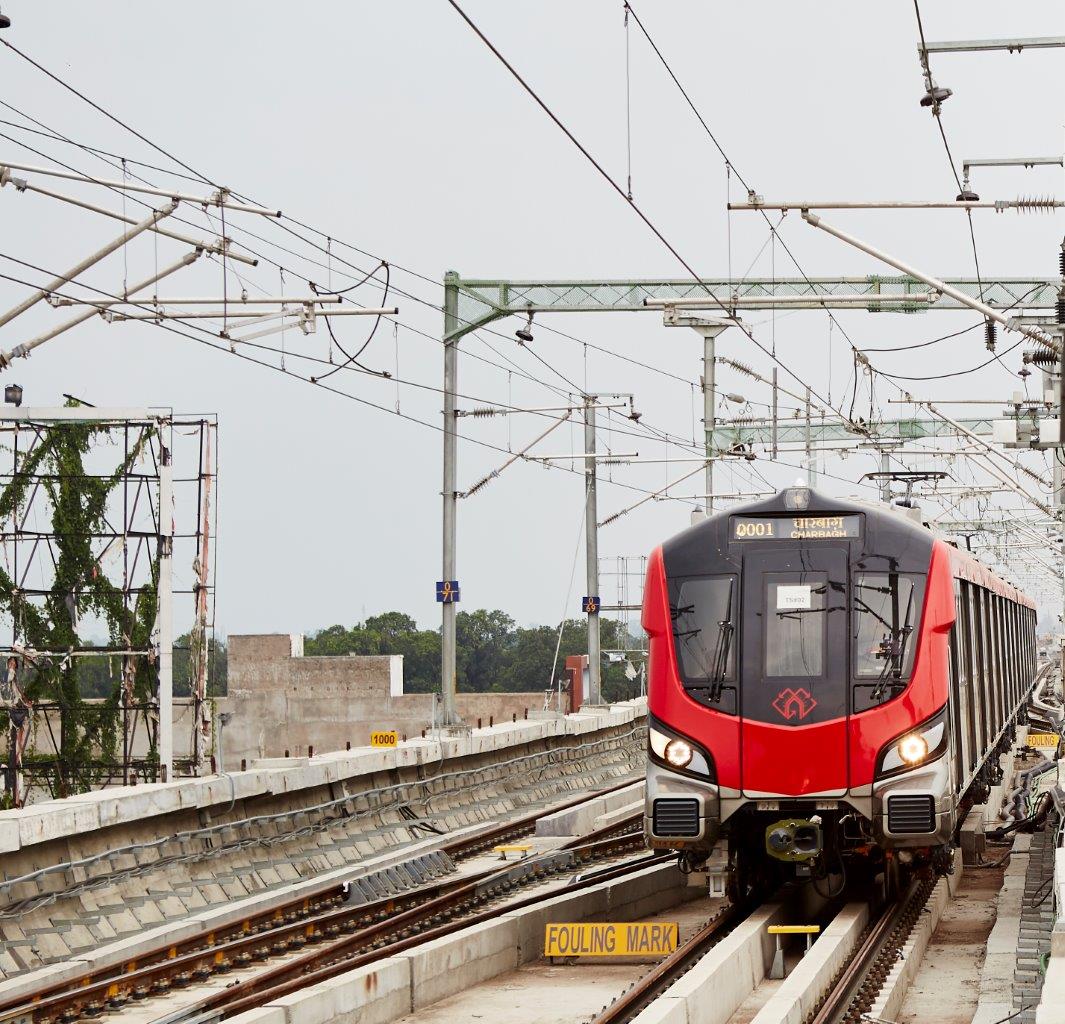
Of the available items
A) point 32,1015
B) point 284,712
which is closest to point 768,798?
point 32,1015

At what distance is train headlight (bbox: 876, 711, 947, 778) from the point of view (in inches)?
492

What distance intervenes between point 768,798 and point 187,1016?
4383 millimetres

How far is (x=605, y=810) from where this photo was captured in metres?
24.0

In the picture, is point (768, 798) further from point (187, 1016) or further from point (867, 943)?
point (187, 1016)

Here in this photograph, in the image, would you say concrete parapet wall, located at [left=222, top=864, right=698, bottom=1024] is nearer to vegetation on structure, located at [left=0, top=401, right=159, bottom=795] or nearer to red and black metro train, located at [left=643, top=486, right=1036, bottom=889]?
red and black metro train, located at [left=643, top=486, right=1036, bottom=889]

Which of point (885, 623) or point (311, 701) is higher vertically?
point (885, 623)

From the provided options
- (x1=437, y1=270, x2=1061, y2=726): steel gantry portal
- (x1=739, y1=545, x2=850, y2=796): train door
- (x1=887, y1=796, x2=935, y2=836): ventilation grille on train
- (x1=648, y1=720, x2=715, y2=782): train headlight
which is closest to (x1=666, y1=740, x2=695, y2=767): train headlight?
(x1=648, y1=720, x2=715, y2=782): train headlight

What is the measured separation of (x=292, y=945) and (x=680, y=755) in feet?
11.5

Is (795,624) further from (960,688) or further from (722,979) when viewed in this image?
(722,979)

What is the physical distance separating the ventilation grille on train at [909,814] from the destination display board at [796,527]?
1961mm

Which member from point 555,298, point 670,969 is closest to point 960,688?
point 670,969

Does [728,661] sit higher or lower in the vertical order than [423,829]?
higher

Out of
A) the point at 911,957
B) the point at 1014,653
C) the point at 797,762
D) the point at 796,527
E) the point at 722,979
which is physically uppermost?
the point at 796,527

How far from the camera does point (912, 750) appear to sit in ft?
41.1
